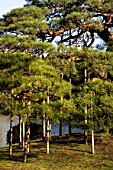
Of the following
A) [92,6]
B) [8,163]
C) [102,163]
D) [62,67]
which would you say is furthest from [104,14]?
[8,163]

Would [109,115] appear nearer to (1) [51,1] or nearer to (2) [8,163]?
(2) [8,163]

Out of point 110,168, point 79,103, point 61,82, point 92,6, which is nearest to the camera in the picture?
point 110,168

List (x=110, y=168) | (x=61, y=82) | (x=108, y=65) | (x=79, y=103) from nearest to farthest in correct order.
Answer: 1. (x=110, y=168)
2. (x=61, y=82)
3. (x=79, y=103)
4. (x=108, y=65)

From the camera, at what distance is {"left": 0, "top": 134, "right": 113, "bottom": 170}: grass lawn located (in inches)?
443

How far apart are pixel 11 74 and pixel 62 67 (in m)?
3.29

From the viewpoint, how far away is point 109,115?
1288cm

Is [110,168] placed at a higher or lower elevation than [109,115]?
lower

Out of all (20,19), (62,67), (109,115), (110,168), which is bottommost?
(110,168)

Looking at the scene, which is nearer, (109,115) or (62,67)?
(109,115)

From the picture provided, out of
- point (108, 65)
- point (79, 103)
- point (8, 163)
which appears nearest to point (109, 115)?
point (79, 103)

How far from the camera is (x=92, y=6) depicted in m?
15.2

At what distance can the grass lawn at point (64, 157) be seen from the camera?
11250 mm

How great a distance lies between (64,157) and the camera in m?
12.7

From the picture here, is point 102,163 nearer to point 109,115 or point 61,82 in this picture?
point 109,115
